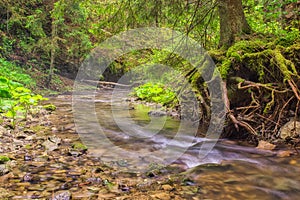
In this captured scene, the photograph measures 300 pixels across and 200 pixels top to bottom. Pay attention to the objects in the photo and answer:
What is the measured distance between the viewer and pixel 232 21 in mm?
5324

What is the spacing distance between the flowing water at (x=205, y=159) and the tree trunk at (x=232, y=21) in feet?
6.63

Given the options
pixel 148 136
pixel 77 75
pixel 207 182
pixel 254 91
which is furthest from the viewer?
pixel 77 75

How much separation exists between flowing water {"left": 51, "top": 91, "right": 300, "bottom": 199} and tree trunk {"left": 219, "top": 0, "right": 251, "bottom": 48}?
6.63ft

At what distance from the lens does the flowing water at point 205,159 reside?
8.07ft

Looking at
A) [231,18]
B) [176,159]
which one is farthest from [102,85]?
[176,159]

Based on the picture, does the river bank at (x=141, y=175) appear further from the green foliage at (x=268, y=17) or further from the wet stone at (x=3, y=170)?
the green foliage at (x=268, y=17)

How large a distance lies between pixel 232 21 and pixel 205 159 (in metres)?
3.22

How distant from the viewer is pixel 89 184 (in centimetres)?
242

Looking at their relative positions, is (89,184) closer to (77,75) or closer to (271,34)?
(271,34)

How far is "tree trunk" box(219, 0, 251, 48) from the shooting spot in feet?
17.4

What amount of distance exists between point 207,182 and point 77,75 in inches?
686

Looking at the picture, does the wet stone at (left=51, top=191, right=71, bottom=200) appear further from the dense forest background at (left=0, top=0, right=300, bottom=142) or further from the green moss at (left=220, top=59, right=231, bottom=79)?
the green moss at (left=220, top=59, right=231, bottom=79)

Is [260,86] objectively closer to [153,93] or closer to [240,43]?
[240,43]

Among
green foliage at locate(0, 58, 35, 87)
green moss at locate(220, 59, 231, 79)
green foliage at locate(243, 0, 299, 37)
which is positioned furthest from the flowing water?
green foliage at locate(0, 58, 35, 87)
